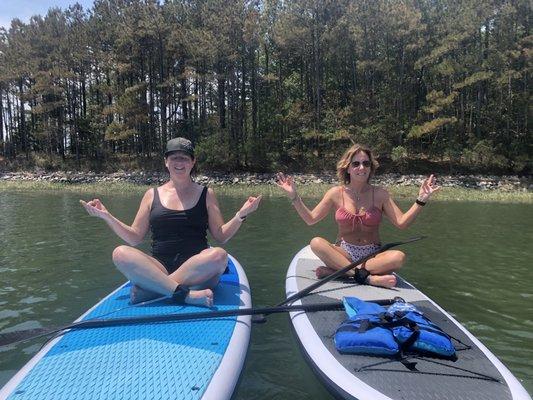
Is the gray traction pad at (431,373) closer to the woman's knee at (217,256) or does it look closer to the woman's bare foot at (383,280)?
the woman's bare foot at (383,280)

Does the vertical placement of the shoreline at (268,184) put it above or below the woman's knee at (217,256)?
below

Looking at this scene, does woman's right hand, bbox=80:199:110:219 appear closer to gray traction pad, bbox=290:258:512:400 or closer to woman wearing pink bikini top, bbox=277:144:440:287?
woman wearing pink bikini top, bbox=277:144:440:287

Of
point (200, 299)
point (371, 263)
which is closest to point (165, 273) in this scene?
point (200, 299)

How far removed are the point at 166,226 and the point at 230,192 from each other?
64.1ft

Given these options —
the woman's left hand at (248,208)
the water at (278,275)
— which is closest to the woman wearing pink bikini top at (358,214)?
the woman's left hand at (248,208)

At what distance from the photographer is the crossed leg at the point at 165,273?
4176mm

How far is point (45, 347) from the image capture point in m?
3.47

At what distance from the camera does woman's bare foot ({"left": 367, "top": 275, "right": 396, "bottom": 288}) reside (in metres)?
5.00

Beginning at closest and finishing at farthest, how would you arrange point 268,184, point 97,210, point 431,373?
point 431,373 → point 97,210 → point 268,184

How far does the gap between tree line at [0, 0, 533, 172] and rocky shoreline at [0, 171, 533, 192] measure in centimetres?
160

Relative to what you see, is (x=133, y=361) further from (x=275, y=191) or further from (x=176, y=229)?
(x=275, y=191)

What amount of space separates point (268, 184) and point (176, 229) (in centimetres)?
2343

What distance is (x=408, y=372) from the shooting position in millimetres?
3076

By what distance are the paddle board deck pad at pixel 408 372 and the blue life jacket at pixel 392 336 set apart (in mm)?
59
